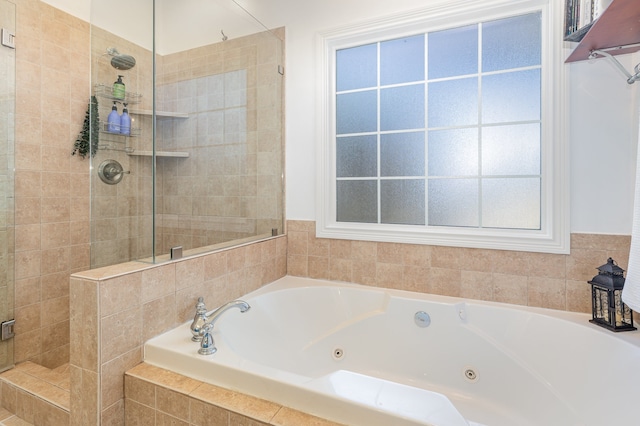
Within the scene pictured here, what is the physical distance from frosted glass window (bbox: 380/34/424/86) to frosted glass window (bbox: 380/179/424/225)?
0.69 meters

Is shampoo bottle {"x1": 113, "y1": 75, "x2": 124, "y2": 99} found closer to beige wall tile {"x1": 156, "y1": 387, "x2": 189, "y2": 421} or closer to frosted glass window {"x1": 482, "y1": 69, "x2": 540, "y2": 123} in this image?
beige wall tile {"x1": 156, "y1": 387, "x2": 189, "y2": 421}

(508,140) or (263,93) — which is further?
(263,93)

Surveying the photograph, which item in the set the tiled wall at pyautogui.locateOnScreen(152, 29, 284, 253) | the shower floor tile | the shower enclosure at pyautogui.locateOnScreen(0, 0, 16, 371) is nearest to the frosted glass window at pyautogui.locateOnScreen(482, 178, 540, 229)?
the tiled wall at pyautogui.locateOnScreen(152, 29, 284, 253)

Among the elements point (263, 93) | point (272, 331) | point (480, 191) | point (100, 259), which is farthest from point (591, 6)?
point (100, 259)

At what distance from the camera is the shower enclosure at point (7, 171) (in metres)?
1.77

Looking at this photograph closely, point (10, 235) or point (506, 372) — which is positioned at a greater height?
point (10, 235)

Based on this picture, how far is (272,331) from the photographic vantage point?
1.78m

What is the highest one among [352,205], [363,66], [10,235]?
[363,66]

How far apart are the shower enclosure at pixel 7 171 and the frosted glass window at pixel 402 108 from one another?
7.48ft

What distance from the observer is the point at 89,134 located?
7.07 feet

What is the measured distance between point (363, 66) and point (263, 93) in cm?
79

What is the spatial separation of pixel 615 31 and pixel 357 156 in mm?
1374

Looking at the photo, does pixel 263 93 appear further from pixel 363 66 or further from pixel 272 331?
pixel 272 331

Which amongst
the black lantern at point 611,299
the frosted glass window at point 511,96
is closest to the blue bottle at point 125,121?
the frosted glass window at point 511,96
